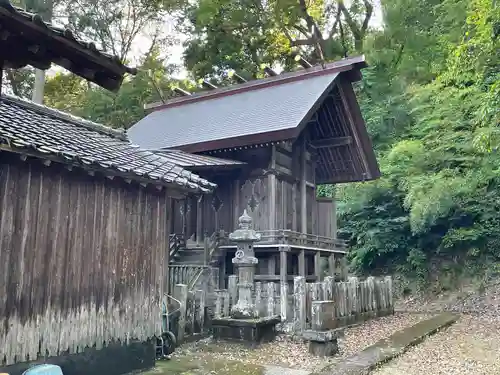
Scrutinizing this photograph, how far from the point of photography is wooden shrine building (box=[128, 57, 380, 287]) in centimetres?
1307

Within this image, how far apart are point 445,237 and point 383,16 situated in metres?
12.5

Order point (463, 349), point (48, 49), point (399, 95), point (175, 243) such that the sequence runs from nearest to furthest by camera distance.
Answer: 1. point (48, 49)
2. point (463, 349)
3. point (175, 243)
4. point (399, 95)

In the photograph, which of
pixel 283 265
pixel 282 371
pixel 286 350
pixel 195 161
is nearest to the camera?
pixel 282 371

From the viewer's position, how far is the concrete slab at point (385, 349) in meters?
6.72

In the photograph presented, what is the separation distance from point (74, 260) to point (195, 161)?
6514 mm

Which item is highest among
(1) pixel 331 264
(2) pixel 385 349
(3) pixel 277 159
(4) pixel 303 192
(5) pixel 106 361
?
(3) pixel 277 159

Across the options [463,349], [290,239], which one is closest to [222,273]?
[290,239]

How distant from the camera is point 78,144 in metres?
6.49

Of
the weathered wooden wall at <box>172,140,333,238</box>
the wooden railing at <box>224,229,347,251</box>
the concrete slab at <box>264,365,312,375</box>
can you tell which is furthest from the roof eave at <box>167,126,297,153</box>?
the concrete slab at <box>264,365,312,375</box>

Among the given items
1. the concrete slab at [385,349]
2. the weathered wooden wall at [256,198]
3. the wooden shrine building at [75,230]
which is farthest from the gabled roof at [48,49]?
the weathered wooden wall at [256,198]

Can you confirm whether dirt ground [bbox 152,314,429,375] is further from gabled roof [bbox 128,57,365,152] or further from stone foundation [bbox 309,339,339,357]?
gabled roof [bbox 128,57,365,152]

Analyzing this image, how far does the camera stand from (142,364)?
6.96 m

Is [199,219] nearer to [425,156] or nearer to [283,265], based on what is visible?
[283,265]

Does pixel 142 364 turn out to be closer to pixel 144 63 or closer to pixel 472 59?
pixel 472 59
